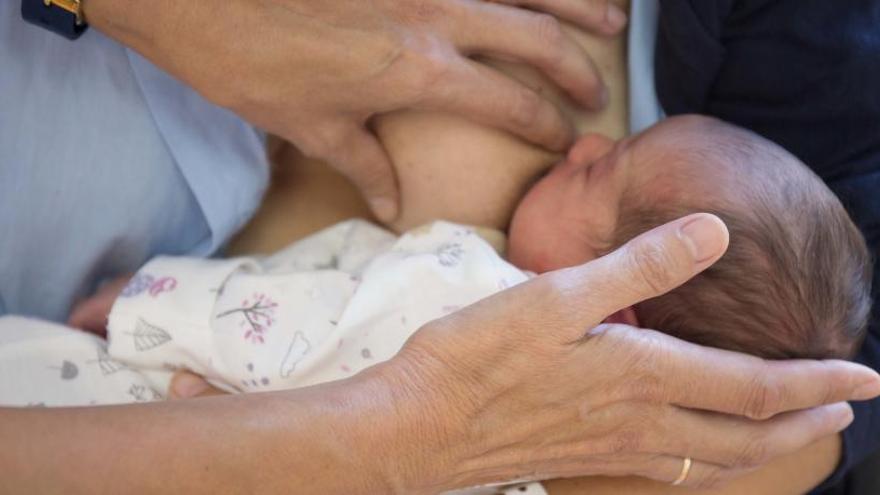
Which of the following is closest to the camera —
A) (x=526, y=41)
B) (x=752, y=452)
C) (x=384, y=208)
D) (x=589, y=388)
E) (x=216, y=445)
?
(x=216, y=445)

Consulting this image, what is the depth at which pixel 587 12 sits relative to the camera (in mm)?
1236

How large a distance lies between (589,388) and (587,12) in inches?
21.1

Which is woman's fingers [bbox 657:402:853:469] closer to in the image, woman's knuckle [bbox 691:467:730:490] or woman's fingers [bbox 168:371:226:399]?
woman's knuckle [bbox 691:467:730:490]

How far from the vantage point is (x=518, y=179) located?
4.26ft

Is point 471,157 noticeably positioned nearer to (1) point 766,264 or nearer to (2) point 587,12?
(2) point 587,12

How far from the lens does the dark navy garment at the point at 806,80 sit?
1191 mm

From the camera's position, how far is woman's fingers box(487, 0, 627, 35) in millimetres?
1222

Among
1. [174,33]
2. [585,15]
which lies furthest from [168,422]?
[585,15]

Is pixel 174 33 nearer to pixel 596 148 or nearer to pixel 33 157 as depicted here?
pixel 33 157

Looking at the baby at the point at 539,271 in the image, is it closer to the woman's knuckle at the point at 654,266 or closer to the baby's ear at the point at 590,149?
the baby's ear at the point at 590,149

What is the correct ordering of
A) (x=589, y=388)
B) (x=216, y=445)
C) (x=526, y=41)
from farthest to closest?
(x=526, y=41) → (x=589, y=388) → (x=216, y=445)

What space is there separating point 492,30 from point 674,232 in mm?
412

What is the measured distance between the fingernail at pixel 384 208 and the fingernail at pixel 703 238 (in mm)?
525

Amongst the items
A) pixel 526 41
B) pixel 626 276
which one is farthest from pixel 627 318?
pixel 526 41
